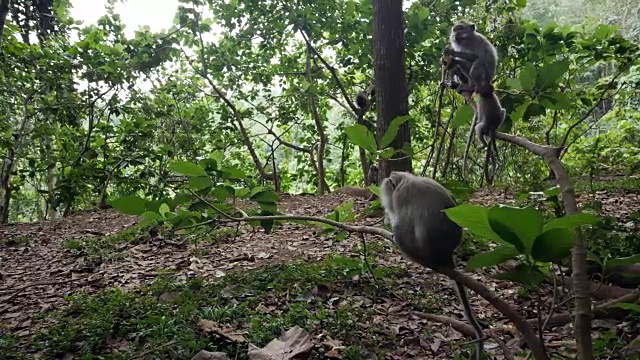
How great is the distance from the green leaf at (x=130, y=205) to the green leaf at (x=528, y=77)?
1717 mm

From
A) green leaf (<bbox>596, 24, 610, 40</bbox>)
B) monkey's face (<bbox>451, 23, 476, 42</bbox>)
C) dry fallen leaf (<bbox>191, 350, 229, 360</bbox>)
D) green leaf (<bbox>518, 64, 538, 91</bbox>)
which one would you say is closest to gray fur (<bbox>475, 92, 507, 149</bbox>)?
monkey's face (<bbox>451, 23, 476, 42</bbox>)

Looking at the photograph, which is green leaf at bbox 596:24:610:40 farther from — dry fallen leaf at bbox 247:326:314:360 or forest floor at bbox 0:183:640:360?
dry fallen leaf at bbox 247:326:314:360

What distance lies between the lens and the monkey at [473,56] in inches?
180

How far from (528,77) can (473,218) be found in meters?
1.17

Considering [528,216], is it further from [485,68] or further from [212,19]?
[212,19]

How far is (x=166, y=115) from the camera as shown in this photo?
25.6ft

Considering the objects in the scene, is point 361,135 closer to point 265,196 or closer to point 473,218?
point 265,196

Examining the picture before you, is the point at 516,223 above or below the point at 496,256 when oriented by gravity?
above

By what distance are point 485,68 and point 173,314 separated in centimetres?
400

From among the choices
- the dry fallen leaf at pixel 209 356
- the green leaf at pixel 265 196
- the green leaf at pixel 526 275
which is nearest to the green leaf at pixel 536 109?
the green leaf at pixel 526 275

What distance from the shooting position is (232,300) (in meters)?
3.66

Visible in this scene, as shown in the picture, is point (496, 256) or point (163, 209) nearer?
point (496, 256)

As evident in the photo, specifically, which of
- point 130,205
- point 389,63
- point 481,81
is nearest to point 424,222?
point 130,205

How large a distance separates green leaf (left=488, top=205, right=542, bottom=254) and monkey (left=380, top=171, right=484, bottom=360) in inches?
47.2
